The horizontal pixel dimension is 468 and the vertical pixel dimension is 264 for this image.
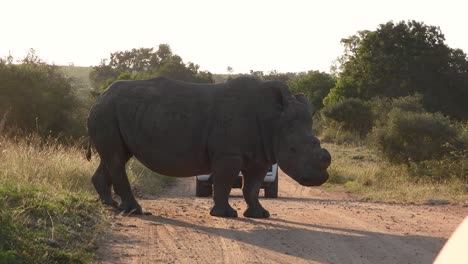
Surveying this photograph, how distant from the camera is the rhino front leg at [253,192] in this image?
39.5 ft

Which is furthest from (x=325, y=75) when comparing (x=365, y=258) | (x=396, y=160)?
(x=365, y=258)

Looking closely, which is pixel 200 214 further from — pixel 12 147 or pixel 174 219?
pixel 12 147

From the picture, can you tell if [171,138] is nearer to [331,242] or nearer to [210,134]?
[210,134]

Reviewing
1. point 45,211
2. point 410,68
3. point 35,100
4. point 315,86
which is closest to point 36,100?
point 35,100

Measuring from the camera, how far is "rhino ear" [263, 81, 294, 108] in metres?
A: 11.7

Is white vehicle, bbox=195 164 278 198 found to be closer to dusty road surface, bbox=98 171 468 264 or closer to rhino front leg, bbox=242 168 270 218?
dusty road surface, bbox=98 171 468 264

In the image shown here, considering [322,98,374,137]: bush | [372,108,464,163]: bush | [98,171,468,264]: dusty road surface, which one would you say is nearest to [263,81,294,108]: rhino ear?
[98,171,468,264]: dusty road surface

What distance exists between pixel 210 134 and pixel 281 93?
1261mm

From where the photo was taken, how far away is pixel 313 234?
10.0m

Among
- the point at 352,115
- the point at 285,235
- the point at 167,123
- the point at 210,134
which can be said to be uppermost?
the point at 167,123

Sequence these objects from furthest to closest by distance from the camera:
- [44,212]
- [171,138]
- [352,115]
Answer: [352,115] → [171,138] → [44,212]

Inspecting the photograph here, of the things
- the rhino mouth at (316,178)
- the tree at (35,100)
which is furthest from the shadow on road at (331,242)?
the tree at (35,100)

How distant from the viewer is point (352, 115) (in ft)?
138

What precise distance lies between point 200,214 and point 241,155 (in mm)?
1379
